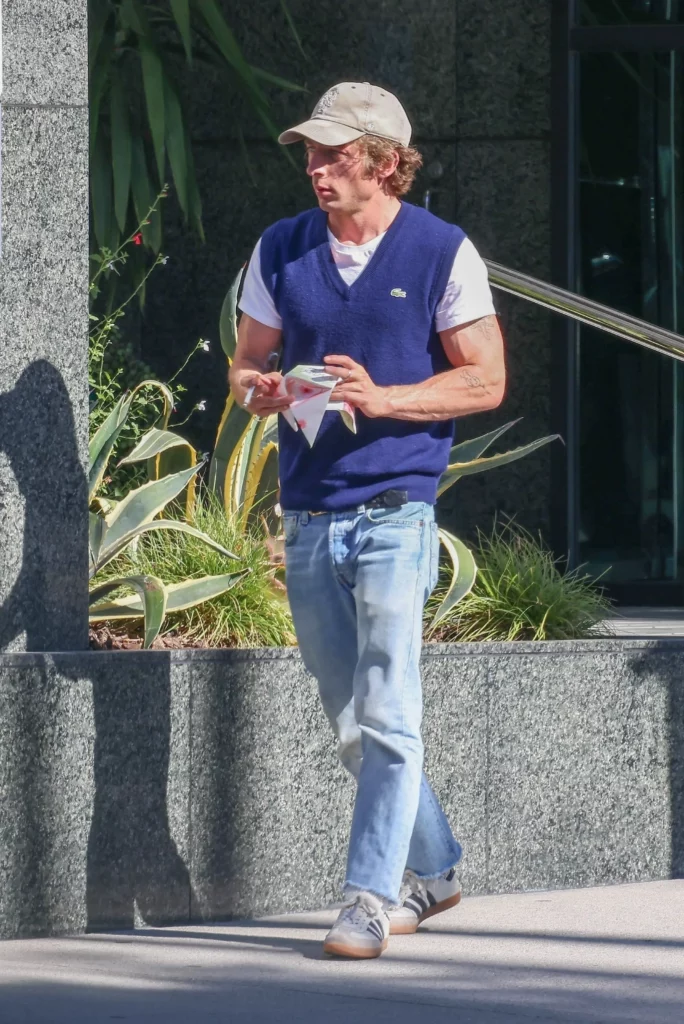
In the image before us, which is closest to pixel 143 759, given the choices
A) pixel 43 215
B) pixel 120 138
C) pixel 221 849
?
pixel 221 849

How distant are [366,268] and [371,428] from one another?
367mm

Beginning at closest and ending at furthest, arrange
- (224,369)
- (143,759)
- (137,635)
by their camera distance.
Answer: (143,759), (137,635), (224,369)

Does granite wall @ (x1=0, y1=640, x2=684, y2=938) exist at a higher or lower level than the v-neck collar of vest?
lower

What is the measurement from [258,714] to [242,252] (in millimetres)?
5054

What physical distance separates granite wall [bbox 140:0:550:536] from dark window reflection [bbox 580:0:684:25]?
9.3 inches

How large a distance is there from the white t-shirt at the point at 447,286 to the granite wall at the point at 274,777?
897 millimetres

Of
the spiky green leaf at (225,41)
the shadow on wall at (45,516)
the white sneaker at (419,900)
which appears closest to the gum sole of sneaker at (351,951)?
the white sneaker at (419,900)

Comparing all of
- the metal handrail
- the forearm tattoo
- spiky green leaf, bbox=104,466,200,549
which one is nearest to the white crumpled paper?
the forearm tattoo

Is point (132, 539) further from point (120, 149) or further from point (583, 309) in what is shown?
point (120, 149)

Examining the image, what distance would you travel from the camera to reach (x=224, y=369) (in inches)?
367

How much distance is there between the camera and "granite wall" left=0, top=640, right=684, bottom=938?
14.7 ft

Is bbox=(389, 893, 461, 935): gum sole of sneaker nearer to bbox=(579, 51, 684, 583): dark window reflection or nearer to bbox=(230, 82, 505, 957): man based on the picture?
bbox=(230, 82, 505, 957): man

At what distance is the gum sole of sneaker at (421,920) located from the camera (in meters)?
4.47

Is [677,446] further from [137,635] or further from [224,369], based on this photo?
[137,635]
